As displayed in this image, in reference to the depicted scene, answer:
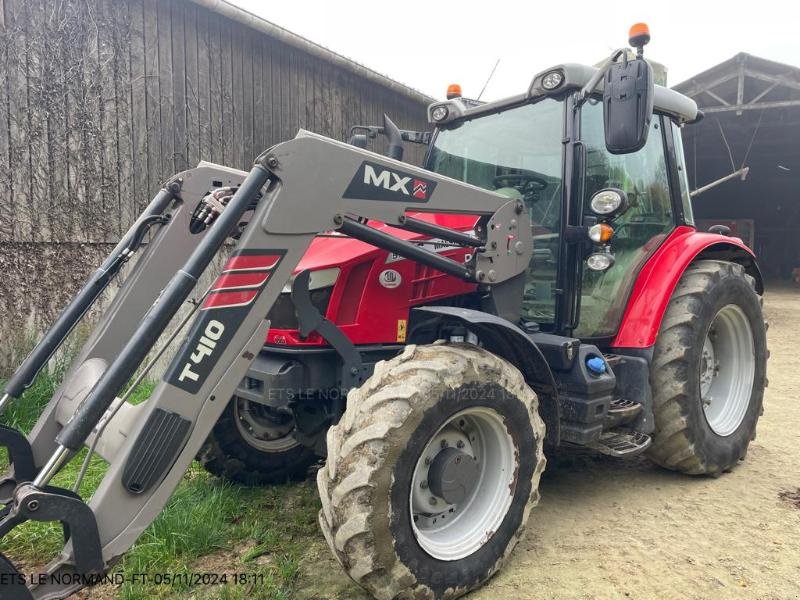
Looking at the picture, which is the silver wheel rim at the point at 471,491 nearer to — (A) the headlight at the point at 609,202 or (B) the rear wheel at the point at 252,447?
(B) the rear wheel at the point at 252,447

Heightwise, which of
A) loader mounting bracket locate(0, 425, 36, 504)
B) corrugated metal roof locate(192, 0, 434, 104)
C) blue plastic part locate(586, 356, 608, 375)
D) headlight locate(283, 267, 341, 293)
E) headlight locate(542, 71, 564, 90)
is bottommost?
loader mounting bracket locate(0, 425, 36, 504)

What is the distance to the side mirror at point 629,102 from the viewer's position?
254cm

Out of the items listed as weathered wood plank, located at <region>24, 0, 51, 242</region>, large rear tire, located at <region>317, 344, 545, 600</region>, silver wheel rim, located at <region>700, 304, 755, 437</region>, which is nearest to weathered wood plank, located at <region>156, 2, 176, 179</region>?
weathered wood plank, located at <region>24, 0, 51, 242</region>

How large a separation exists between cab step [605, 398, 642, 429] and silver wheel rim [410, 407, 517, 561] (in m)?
0.78

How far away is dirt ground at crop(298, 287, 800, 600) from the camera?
2.40 m

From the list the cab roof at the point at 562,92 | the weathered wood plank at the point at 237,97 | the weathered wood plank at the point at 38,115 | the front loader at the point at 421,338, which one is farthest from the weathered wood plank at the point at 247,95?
the cab roof at the point at 562,92

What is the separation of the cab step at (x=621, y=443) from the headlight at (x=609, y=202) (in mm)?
1185

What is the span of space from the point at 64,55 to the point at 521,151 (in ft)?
12.4

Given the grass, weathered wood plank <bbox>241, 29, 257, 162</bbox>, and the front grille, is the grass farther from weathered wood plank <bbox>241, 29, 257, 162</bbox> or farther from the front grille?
weathered wood plank <bbox>241, 29, 257, 162</bbox>

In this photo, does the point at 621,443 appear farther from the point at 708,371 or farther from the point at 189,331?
the point at 189,331

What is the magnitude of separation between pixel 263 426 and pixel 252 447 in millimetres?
132

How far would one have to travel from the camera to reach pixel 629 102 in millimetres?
2564

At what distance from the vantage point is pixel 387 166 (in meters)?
2.42

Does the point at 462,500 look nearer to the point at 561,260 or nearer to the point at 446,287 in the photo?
the point at 446,287
